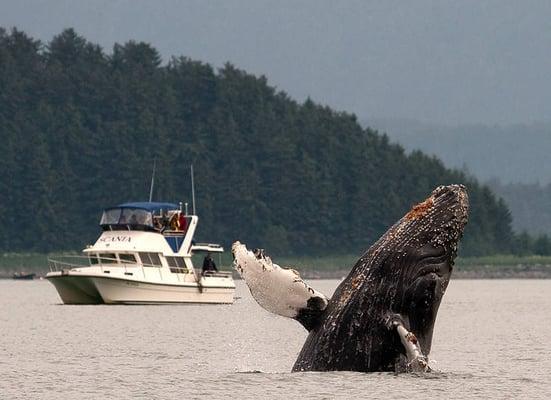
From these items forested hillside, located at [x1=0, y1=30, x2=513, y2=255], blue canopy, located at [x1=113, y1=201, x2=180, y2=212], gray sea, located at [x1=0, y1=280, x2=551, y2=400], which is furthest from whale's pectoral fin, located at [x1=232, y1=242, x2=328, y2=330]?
forested hillside, located at [x1=0, y1=30, x2=513, y2=255]

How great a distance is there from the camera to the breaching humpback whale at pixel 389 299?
829 inches

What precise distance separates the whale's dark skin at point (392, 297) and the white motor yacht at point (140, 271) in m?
47.5

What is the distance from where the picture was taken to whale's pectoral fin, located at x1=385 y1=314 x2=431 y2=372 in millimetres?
20281

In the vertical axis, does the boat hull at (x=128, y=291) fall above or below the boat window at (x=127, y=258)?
below

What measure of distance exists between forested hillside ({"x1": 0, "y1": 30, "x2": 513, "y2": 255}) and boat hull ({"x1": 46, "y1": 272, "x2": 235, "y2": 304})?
9648 centimetres

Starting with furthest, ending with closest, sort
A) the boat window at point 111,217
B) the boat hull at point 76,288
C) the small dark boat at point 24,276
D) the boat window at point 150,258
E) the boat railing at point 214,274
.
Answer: the small dark boat at point 24,276 → the boat railing at point 214,274 → the boat window at point 111,217 → the boat window at point 150,258 → the boat hull at point 76,288

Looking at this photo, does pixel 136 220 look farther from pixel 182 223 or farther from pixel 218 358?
pixel 218 358

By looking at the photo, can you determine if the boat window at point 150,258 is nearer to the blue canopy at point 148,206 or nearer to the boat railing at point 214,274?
the blue canopy at point 148,206

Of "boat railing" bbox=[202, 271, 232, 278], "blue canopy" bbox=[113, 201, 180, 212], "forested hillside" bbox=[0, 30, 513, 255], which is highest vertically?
"forested hillside" bbox=[0, 30, 513, 255]

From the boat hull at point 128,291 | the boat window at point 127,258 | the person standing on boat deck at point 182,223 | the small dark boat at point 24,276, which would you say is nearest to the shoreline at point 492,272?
the small dark boat at point 24,276

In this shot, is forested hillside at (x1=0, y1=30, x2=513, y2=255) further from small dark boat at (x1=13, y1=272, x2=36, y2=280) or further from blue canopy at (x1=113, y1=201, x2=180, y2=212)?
blue canopy at (x1=113, y1=201, x2=180, y2=212)

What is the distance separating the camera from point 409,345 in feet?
67.1

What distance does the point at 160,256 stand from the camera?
70375 millimetres

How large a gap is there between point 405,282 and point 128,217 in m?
50.9
